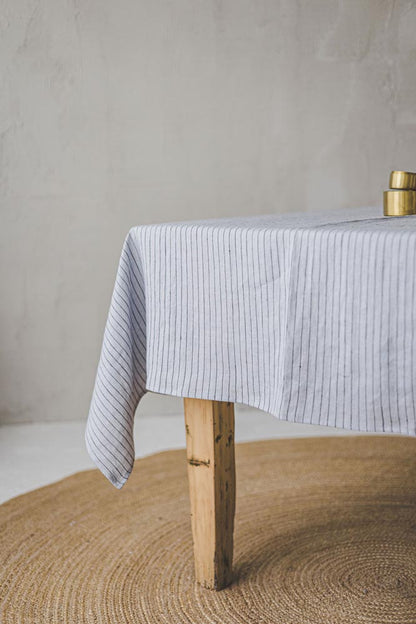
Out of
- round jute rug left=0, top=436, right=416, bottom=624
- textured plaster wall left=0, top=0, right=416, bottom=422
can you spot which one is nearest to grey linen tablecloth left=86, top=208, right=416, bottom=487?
round jute rug left=0, top=436, right=416, bottom=624

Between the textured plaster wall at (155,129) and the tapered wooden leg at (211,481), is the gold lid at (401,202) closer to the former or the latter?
the tapered wooden leg at (211,481)

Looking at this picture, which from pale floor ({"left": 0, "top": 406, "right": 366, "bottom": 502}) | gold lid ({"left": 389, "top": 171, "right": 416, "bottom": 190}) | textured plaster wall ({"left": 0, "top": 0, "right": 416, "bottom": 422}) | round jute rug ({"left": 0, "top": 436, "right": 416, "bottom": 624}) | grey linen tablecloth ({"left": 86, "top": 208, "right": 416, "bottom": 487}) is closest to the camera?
grey linen tablecloth ({"left": 86, "top": 208, "right": 416, "bottom": 487})

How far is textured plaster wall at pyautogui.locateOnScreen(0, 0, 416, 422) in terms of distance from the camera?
2662 mm

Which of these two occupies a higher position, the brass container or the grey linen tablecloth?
the brass container

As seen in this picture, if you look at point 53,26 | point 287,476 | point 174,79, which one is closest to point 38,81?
point 53,26

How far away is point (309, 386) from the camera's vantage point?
3.71 feet

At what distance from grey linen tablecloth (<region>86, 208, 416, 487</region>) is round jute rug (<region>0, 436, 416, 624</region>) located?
12.9 inches

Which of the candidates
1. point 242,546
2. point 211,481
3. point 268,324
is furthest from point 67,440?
point 268,324

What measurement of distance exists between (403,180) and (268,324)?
0.37 m

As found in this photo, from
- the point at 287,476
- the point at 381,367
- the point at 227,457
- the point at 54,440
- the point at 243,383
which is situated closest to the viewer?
the point at 381,367

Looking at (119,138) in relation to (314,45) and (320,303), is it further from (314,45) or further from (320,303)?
(320,303)

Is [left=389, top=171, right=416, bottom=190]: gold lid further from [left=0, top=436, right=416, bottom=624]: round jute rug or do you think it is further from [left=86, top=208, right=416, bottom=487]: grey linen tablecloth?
[left=0, top=436, right=416, bottom=624]: round jute rug

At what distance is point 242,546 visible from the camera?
65.9 inches

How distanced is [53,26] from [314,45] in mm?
907
